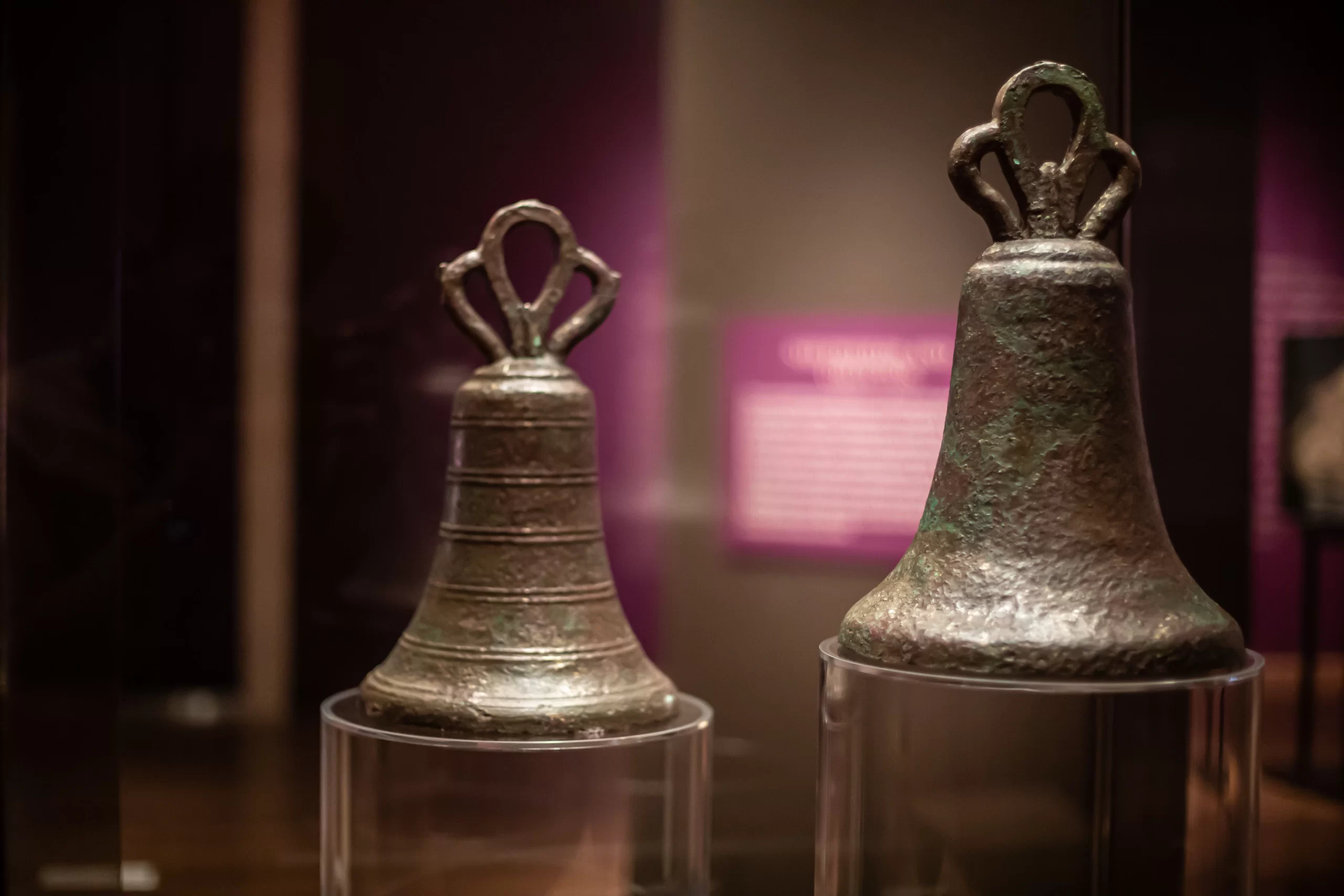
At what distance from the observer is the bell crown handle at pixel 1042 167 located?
1.94 m

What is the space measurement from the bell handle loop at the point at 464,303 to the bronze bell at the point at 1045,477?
647 millimetres

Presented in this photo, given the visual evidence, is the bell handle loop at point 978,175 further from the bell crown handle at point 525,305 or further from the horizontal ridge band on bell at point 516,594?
the horizontal ridge band on bell at point 516,594

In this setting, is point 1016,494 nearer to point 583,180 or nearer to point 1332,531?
point 1332,531

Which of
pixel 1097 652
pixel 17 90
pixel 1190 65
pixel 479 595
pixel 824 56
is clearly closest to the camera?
pixel 1097 652

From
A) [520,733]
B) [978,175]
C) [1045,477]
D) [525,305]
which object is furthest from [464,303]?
[1045,477]

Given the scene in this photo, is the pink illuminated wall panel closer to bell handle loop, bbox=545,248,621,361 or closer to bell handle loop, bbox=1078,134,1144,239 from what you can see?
bell handle loop, bbox=545,248,621,361

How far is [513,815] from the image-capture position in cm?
249

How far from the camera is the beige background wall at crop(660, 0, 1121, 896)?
256cm

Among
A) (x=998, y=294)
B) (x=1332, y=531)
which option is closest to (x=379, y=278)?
(x=998, y=294)

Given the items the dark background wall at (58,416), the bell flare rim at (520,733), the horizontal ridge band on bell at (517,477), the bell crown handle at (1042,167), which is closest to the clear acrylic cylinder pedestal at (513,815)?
the bell flare rim at (520,733)

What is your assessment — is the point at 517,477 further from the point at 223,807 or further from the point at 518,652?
the point at 223,807

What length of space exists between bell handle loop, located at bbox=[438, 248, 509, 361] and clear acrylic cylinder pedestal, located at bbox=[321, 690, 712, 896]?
0.54 metres

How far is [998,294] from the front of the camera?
193 cm

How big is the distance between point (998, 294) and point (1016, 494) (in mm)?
237
